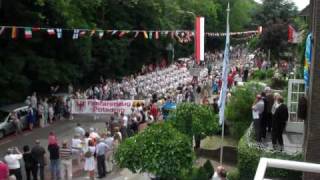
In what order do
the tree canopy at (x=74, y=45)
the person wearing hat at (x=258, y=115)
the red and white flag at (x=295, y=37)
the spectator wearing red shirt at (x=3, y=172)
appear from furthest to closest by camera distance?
the tree canopy at (x=74, y=45), the red and white flag at (x=295, y=37), the person wearing hat at (x=258, y=115), the spectator wearing red shirt at (x=3, y=172)

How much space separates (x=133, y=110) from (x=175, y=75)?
684 inches

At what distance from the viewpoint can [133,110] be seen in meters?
28.5

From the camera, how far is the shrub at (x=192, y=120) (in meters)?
20.5

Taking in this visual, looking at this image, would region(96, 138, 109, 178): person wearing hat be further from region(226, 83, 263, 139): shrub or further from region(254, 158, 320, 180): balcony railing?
region(254, 158, 320, 180): balcony railing

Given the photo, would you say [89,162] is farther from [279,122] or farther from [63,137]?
[63,137]

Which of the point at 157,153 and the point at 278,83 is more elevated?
the point at 278,83

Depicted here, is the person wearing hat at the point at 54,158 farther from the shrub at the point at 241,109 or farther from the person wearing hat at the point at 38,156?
the shrub at the point at 241,109

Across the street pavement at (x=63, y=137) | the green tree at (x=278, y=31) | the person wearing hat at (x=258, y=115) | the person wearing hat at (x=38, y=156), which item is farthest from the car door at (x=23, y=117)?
the green tree at (x=278, y=31)

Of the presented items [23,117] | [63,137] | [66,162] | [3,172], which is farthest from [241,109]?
[23,117]

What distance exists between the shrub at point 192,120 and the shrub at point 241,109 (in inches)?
89.6

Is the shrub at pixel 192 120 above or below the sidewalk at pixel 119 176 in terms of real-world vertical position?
above

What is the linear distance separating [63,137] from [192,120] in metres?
9.37

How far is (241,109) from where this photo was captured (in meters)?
22.9

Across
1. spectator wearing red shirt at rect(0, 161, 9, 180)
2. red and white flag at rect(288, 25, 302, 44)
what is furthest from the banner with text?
spectator wearing red shirt at rect(0, 161, 9, 180)
